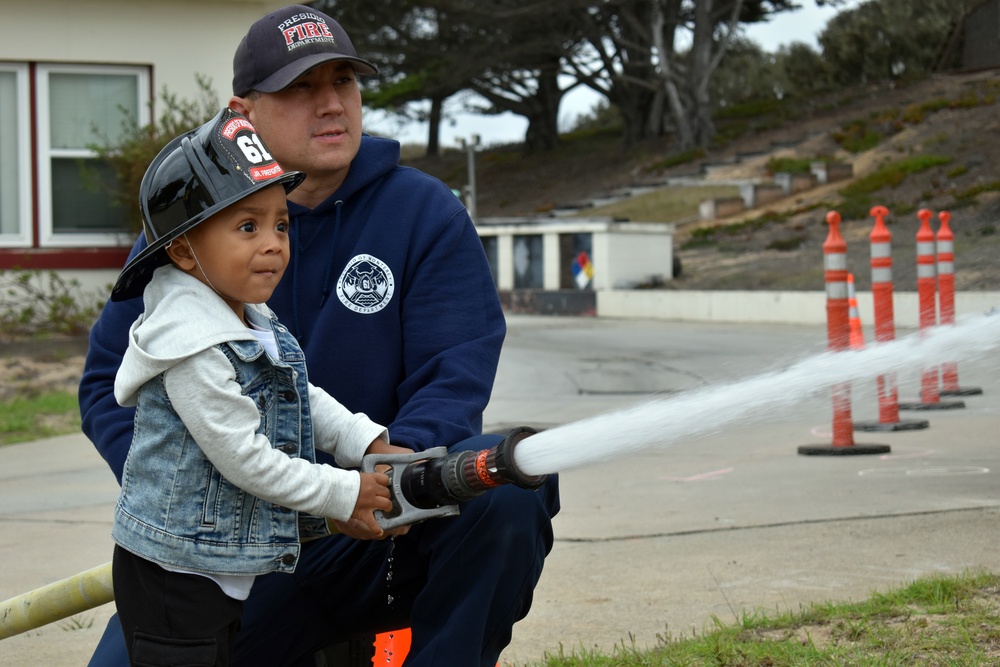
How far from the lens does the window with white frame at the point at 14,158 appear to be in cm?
1198

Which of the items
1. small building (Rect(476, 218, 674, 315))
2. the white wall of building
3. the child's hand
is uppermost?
the white wall of building

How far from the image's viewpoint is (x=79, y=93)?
482 inches

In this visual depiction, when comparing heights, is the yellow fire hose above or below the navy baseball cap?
below

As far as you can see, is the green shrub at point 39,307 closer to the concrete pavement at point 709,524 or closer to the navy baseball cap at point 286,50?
the concrete pavement at point 709,524

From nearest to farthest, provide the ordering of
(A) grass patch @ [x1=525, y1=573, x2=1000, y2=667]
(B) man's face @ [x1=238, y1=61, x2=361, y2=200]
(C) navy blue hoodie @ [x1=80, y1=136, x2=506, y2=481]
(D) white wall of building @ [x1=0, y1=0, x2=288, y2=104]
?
(C) navy blue hoodie @ [x1=80, y1=136, x2=506, y2=481] < (B) man's face @ [x1=238, y1=61, x2=361, y2=200] < (A) grass patch @ [x1=525, y1=573, x2=1000, y2=667] < (D) white wall of building @ [x1=0, y1=0, x2=288, y2=104]

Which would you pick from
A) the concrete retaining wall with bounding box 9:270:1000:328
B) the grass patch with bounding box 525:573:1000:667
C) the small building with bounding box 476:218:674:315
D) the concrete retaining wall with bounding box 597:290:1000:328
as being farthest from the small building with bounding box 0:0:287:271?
the small building with bounding box 476:218:674:315

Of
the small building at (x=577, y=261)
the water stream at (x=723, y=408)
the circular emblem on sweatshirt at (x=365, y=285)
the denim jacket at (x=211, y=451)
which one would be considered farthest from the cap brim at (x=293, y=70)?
the small building at (x=577, y=261)

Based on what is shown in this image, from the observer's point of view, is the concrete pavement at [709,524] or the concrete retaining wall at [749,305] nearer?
the concrete pavement at [709,524]

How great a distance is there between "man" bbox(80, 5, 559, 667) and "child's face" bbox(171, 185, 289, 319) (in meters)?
0.46

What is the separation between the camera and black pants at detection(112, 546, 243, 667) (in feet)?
8.07

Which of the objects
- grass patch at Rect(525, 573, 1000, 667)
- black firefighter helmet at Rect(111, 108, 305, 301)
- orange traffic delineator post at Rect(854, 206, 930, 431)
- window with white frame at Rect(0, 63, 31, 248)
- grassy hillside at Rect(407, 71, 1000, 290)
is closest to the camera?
black firefighter helmet at Rect(111, 108, 305, 301)

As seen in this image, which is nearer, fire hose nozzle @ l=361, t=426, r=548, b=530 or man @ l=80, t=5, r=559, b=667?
fire hose nozzle @ l=361, t=426, r=548, b=530

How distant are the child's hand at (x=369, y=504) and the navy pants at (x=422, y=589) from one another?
20 centimetres

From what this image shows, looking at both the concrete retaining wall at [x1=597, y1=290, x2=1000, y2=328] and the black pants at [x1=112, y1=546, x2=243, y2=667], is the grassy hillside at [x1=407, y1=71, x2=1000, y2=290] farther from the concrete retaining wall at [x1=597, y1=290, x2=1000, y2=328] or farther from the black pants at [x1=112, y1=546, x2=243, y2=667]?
the black pants at [x1=112, y1=546, x2=243, y2=667]
